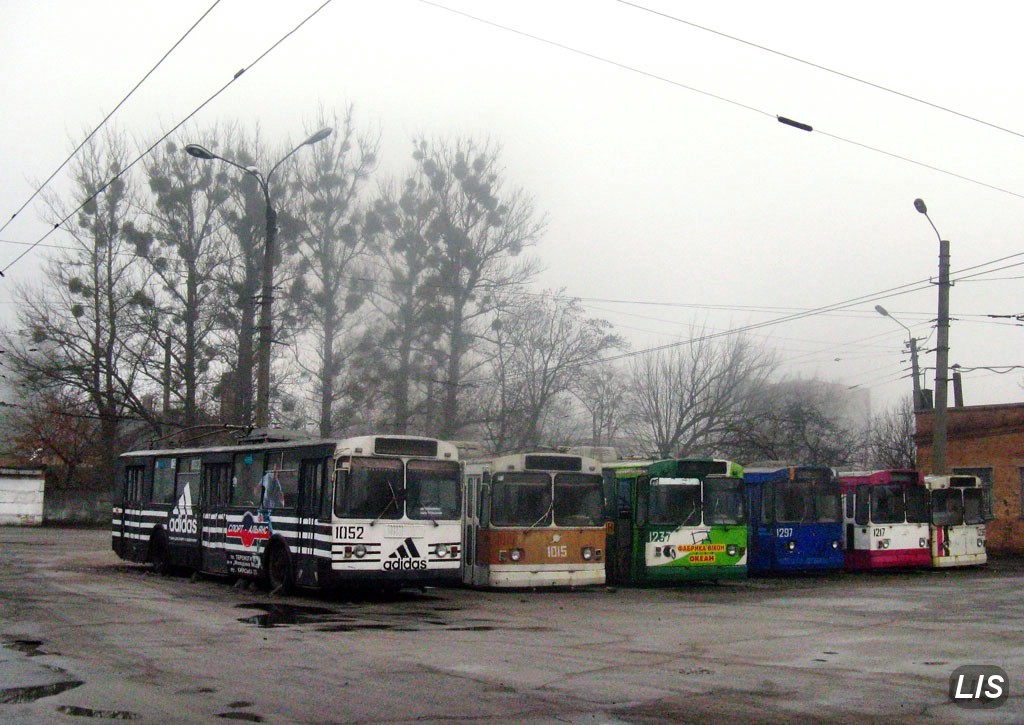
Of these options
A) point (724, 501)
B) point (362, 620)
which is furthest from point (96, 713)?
point (724, 501)

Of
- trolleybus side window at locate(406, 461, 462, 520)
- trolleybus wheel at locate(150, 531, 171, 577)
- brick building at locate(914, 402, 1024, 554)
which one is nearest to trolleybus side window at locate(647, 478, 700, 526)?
trolleybus side window at locate(406, 461, 462, 520)

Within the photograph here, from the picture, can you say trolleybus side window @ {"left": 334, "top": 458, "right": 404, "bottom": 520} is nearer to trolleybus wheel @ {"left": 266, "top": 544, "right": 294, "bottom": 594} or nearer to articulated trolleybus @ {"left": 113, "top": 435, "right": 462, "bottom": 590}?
articulated trolleybus @ {"left": 113, "top": 435, "right": 462, "bottom": 590}

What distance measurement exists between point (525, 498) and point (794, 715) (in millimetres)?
11767

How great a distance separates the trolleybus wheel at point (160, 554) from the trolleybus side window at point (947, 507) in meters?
18.7

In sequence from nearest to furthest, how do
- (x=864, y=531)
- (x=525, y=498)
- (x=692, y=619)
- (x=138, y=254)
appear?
(x=692, y=619)
(x=525, y=498)
(x=864, y=531)
(x=138, y=254)

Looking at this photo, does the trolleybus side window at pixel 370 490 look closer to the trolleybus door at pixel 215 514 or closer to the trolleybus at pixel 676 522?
the trolleybus door at pixel 215 514

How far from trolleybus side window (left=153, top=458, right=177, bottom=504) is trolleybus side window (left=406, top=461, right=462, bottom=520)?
7.77m

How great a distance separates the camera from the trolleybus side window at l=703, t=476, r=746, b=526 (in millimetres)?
21547

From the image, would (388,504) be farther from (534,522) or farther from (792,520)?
(792,520)

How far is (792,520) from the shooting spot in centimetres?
2441

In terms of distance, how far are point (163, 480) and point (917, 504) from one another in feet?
59.7

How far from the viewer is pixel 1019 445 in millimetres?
35188

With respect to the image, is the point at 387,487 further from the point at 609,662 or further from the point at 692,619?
the point at 609,662

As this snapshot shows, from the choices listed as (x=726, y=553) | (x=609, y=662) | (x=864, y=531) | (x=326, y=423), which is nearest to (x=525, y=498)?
(x=726, y=553)
